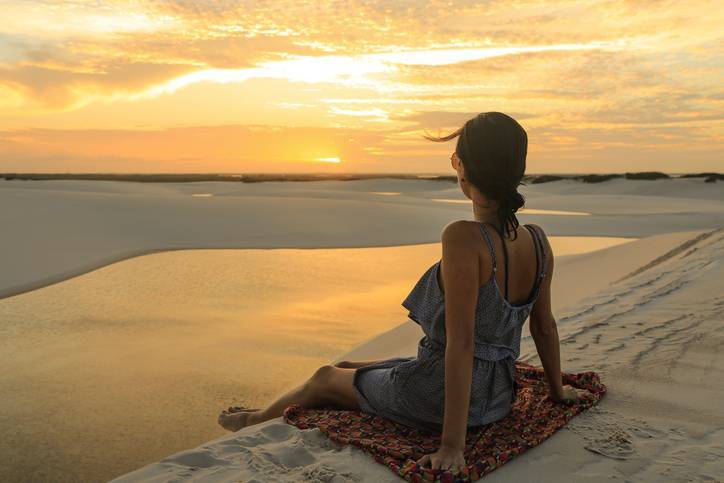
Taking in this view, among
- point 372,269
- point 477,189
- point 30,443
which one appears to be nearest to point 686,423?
point 477,189

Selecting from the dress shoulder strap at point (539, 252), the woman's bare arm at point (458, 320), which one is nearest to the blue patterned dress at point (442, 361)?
Answer: the dress shoulder strap at point (539, 252)

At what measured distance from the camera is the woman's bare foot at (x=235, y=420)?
11.3ft

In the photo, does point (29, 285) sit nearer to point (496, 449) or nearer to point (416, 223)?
point (496, 449)

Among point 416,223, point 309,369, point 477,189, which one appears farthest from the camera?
point 416,223

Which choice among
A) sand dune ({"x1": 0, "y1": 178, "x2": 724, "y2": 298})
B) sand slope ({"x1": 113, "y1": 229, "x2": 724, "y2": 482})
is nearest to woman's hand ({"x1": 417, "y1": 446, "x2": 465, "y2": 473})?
sand slope ({"x1": 113, "y1": 229, "x2": 724, "y2": 482})

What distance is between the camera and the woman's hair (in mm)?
2260

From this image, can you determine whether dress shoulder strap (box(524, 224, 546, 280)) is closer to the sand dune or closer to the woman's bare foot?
the woman's bare foot

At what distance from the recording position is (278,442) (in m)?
2.88

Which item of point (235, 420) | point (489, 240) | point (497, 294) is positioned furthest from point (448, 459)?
point (235, 420)

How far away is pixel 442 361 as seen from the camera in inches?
102

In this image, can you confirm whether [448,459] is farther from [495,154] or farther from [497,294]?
[495,154]

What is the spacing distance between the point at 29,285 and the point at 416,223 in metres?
10.3

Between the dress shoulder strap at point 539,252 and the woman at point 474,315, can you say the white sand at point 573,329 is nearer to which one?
the woman at point 474,315

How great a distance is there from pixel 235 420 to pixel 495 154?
214cm
